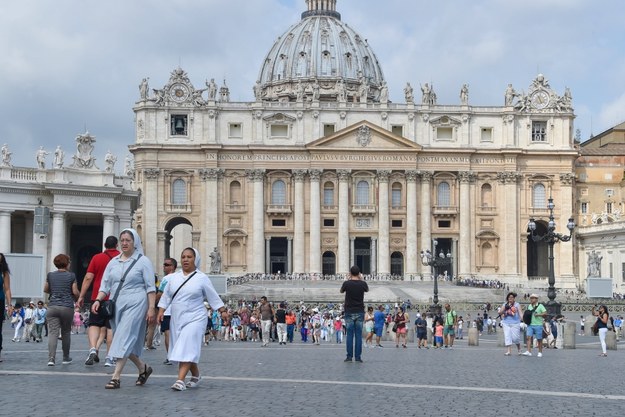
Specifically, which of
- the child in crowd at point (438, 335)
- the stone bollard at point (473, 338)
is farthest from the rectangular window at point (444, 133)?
the child in crowd at point (438, 335)

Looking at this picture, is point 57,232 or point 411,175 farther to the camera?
point 411,175

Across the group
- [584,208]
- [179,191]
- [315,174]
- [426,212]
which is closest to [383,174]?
[426,212]

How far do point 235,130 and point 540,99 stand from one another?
89.6 feet

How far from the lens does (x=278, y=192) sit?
92812mm

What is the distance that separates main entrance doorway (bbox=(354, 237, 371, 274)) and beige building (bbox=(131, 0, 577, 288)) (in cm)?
16

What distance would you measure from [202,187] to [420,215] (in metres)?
18.9

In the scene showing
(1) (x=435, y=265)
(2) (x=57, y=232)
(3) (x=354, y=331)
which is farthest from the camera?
(1) (x=435, y=265)

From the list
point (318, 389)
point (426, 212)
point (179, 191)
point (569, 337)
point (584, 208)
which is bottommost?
point (569, 337)

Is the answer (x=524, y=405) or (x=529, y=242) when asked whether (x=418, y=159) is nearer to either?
(x=529, y=242)

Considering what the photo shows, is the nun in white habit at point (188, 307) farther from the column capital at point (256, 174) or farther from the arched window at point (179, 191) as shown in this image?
the arched window at point (179, 191)

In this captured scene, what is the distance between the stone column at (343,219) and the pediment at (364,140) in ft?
7.84

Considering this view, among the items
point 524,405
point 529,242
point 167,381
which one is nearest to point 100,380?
point 167,381

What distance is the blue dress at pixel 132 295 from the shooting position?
44.2 ft

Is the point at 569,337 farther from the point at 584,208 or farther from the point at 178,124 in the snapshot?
the point at 584,208
